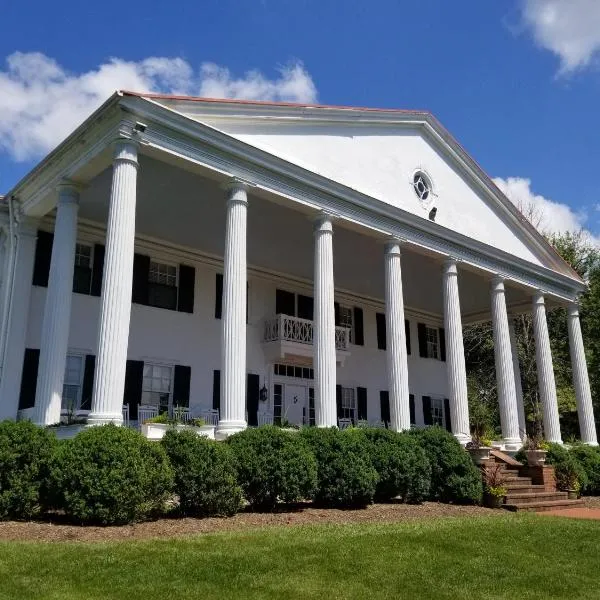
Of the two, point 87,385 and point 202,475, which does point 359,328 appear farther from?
point 202,475

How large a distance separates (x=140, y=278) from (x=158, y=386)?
3.00m

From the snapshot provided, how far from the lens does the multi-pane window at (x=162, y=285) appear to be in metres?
17.6

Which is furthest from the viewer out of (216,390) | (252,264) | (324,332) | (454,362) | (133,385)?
(252,264)

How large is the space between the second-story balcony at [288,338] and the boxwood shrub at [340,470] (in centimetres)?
730

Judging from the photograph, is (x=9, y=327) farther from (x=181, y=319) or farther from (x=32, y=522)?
(x=32, y=522)

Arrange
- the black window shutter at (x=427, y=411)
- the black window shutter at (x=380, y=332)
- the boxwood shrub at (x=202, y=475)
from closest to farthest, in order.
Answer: the boxwood shrub at (x=202, y=475) → the black window shutter at (x=380, y=332) → the black window shutter at (x=427, y=411)

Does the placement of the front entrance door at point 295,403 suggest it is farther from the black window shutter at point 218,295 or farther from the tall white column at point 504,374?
the tall white column at point 504,374

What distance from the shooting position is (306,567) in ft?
22.8

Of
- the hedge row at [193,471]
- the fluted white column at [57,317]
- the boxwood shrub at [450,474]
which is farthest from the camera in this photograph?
the boxwood shrub at [450,474]

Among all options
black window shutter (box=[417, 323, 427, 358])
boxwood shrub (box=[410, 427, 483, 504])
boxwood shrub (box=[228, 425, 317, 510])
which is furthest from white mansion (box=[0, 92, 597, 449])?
black window shutter (box=[417, 323, 427, 358])

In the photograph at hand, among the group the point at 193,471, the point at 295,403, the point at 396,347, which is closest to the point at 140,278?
the point at 295,403

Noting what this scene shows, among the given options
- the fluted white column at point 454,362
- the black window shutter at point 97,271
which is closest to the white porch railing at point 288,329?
the fluted white column at point 454,362

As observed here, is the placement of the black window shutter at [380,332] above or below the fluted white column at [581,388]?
above

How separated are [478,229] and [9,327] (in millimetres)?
14306
